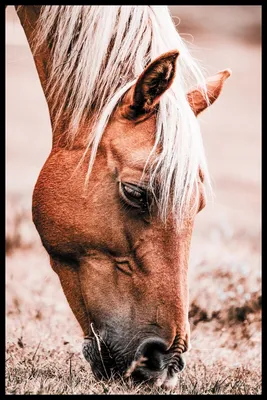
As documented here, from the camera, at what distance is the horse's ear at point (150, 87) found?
3.44 metres

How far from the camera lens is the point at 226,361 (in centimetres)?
507

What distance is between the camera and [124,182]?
11.6 feet

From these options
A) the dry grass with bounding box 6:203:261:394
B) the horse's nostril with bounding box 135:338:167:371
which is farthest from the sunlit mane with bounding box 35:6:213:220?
the dry grass with bounding box 6:203:261:394

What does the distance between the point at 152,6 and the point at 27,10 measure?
33.2 inches

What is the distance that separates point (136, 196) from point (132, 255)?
1.02 feet

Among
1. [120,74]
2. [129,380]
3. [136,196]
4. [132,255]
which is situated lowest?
[129,380]

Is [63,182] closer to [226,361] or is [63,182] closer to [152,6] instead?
[152,6]

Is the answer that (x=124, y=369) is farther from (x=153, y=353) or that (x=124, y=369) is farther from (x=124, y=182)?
(x=124, y=182)

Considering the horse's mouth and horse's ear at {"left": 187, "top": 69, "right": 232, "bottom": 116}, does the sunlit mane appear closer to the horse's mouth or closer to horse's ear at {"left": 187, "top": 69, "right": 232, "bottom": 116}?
horse's ear at {"left": 187, "top": 69, "right": 232, "bottom": 116}

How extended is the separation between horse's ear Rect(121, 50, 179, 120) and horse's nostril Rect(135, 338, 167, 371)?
1187 millimetres

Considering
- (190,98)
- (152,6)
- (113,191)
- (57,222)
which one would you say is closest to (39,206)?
(57,222)

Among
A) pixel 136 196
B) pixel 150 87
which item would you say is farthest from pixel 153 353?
pixel 150 87

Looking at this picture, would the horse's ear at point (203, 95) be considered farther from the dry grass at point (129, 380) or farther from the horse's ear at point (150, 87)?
the dry grass at point (129, 380)

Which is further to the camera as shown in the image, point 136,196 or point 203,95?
point 203,95
